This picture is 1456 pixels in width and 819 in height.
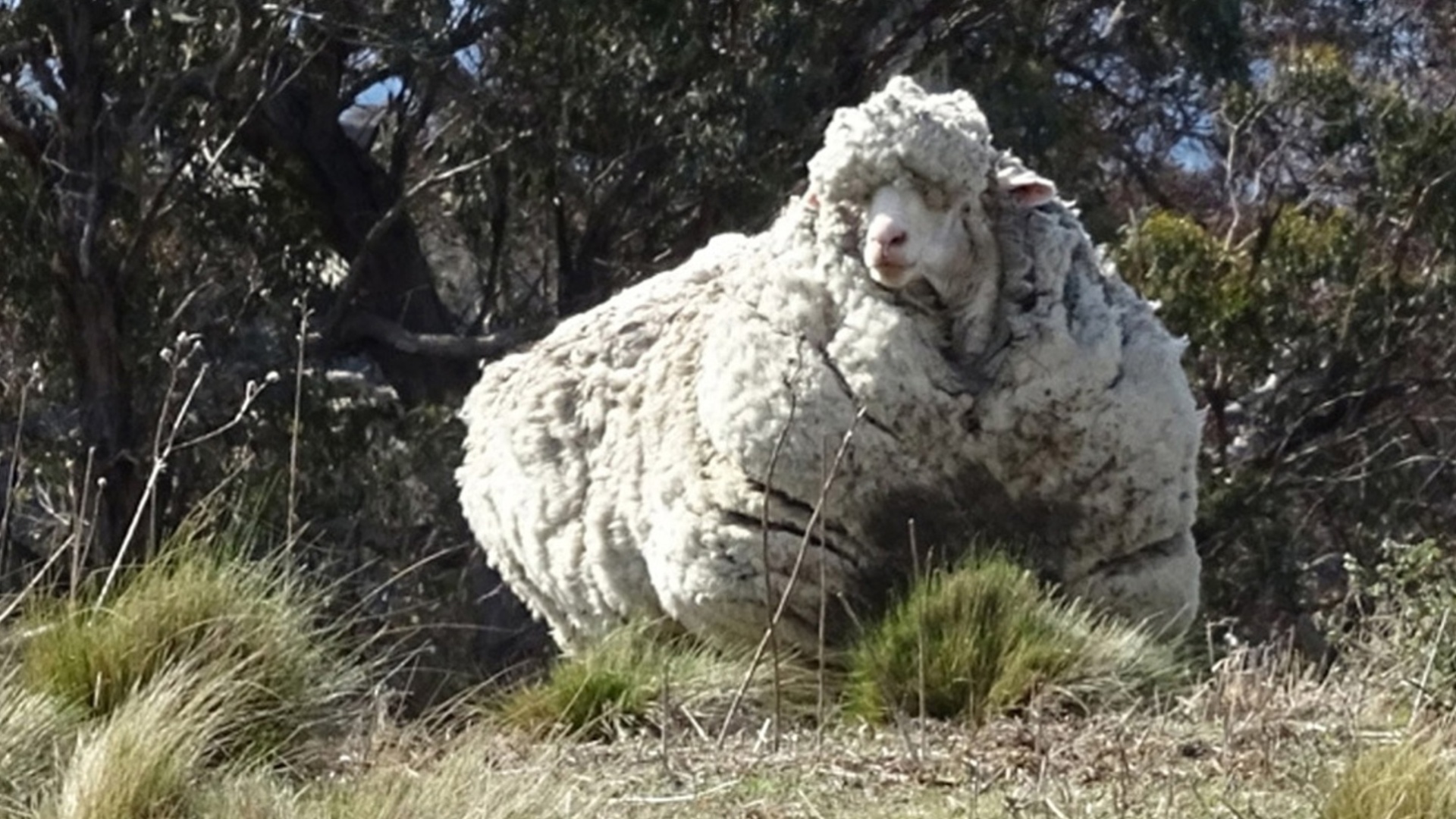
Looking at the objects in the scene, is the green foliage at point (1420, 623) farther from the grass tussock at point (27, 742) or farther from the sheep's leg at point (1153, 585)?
the grass tussock at point (27, 742)

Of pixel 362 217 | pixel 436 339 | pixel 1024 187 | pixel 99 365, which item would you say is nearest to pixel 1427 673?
pixel 1024 187

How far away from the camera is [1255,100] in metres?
17.2

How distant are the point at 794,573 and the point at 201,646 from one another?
4.09 feet

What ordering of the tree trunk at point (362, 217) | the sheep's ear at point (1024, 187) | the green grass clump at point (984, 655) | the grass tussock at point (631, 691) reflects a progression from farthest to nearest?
the tree trunk at point (362, 217) < the sheep's ear at point (1024, 187) < the grass tussock at point (631, 691) < the green grass clump at point (984, 655)

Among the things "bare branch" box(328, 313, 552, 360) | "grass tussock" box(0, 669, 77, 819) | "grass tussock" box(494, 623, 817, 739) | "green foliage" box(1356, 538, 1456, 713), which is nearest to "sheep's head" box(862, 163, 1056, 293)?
"grass tussock" box(494, 623, 817, 739)

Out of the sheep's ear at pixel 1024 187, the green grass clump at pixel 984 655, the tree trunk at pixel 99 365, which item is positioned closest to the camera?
the green grass clump at pixel 984 655

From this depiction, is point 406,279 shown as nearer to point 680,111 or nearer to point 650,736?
point 680,111

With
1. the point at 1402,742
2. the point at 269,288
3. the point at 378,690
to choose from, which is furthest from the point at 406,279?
the point at 1402,742

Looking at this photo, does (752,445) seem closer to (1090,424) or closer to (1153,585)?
(1090,424)

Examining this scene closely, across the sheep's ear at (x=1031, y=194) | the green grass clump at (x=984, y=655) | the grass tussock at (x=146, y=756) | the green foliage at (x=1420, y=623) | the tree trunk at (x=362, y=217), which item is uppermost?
the tree trunk at (x=362, y=217)

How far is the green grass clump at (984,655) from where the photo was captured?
6.04 meters

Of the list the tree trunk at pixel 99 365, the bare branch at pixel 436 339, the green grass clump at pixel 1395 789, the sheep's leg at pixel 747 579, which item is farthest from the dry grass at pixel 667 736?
the bare branch at pixel 436 339

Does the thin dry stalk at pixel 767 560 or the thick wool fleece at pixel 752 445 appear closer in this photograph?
the thin dry stalk at pixel 767 560

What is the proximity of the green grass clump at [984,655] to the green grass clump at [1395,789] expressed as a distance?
143 cm
